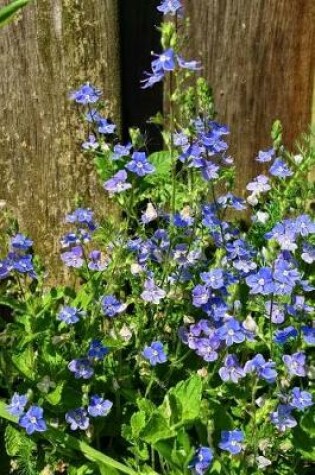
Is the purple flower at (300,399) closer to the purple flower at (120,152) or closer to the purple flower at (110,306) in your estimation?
the purple flower at (110,306)

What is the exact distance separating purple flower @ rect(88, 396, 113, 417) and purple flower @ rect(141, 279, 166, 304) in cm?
35

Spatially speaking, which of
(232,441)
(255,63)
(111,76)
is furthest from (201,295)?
(255,63)

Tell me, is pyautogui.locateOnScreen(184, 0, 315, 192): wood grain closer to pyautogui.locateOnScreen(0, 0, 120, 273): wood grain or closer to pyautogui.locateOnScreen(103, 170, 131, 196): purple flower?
pyautogui.locateOnScreen(0, 0, 120, 273): wood grain

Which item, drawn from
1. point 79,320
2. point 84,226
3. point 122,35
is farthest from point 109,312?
point 122,35

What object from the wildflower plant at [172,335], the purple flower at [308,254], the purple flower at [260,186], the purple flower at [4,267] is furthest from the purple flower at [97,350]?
the purple flower at [260,186]

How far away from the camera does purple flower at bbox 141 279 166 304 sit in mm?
2777

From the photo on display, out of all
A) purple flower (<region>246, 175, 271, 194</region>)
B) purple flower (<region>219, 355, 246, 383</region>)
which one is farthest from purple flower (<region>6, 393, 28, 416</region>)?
purple flower (<region>246, 175, 271, 194</region>)

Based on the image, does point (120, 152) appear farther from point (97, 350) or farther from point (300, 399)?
point (300, 399)

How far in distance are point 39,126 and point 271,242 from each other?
124 centimetres

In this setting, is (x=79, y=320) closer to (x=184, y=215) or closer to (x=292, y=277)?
(x=184, y=215)

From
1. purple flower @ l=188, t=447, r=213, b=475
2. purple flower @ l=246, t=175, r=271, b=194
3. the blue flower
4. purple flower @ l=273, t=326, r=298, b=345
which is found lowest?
purple flower @ l=188, t=447, r=213, b=475

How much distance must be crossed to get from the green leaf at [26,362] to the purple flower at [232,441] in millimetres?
649

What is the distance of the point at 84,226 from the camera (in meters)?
3.18

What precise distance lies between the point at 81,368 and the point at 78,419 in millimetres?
163
